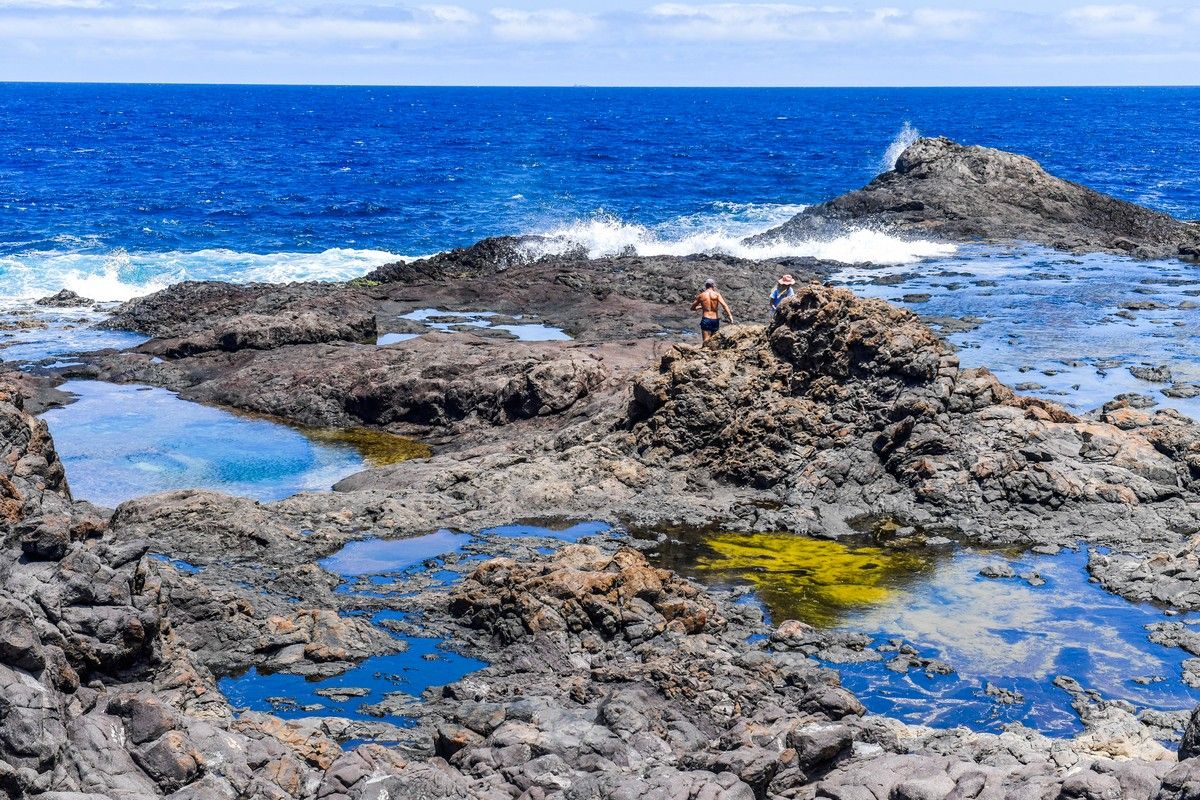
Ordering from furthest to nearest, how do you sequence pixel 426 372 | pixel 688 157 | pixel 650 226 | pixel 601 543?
pixel 688 157, pixel 650 226, pixel 426 372, pixel 601 543

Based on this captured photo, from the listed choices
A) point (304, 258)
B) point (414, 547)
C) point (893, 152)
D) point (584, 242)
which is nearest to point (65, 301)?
point (304, 258)

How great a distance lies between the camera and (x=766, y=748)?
9.84m

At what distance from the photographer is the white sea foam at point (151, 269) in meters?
40.2

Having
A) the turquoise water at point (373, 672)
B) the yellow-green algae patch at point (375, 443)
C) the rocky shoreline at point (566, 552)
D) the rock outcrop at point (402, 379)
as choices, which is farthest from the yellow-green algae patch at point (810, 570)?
the yellow-green algae patch at point (375, 443)

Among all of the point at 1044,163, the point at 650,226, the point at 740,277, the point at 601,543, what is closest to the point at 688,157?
the point at 1044,163

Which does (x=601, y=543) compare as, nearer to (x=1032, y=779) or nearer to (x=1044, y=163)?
(x=1032, y=779)

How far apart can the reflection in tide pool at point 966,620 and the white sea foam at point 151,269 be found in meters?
28.6

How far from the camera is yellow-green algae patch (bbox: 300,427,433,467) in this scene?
21141mm

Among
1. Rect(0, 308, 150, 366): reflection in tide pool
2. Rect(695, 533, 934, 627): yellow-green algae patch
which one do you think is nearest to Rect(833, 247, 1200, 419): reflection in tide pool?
Rect(695, 533, 934, 627): yellow-green algae patch

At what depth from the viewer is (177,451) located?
21156 mm

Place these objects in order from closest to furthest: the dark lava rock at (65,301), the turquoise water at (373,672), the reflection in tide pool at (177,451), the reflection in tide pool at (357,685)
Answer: the reflection in tide pool at (357,685) → the turquoise water at (373,672) → the reflection in tide pool at (177,451) → the dark lava rock at (65,301)

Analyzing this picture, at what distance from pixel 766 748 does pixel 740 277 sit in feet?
83.3

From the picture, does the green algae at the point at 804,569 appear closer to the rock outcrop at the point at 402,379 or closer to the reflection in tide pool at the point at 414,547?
the reflection in tide pool at the point at 414,547

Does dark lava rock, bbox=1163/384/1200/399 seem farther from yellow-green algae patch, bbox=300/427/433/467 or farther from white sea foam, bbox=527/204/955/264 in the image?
white sea foam, bbox=527/204/955/264
